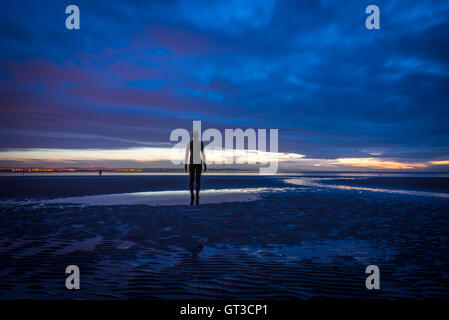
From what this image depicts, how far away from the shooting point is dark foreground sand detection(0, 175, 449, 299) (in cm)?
434

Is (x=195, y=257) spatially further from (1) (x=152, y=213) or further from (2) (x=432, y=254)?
(1) (x=152, y=213)

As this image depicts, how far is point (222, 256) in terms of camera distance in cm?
606

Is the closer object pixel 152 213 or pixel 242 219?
pixel 242 219

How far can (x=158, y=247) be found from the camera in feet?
22.1

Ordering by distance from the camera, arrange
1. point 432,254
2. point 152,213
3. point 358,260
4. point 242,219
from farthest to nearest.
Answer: point 152,213 < point 242,219 < point 432,254 < point 358,260

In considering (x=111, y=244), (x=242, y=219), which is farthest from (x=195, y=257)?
(x=242, y=219)

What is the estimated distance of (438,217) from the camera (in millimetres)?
11211

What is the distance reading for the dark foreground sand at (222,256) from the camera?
434 centimetres
